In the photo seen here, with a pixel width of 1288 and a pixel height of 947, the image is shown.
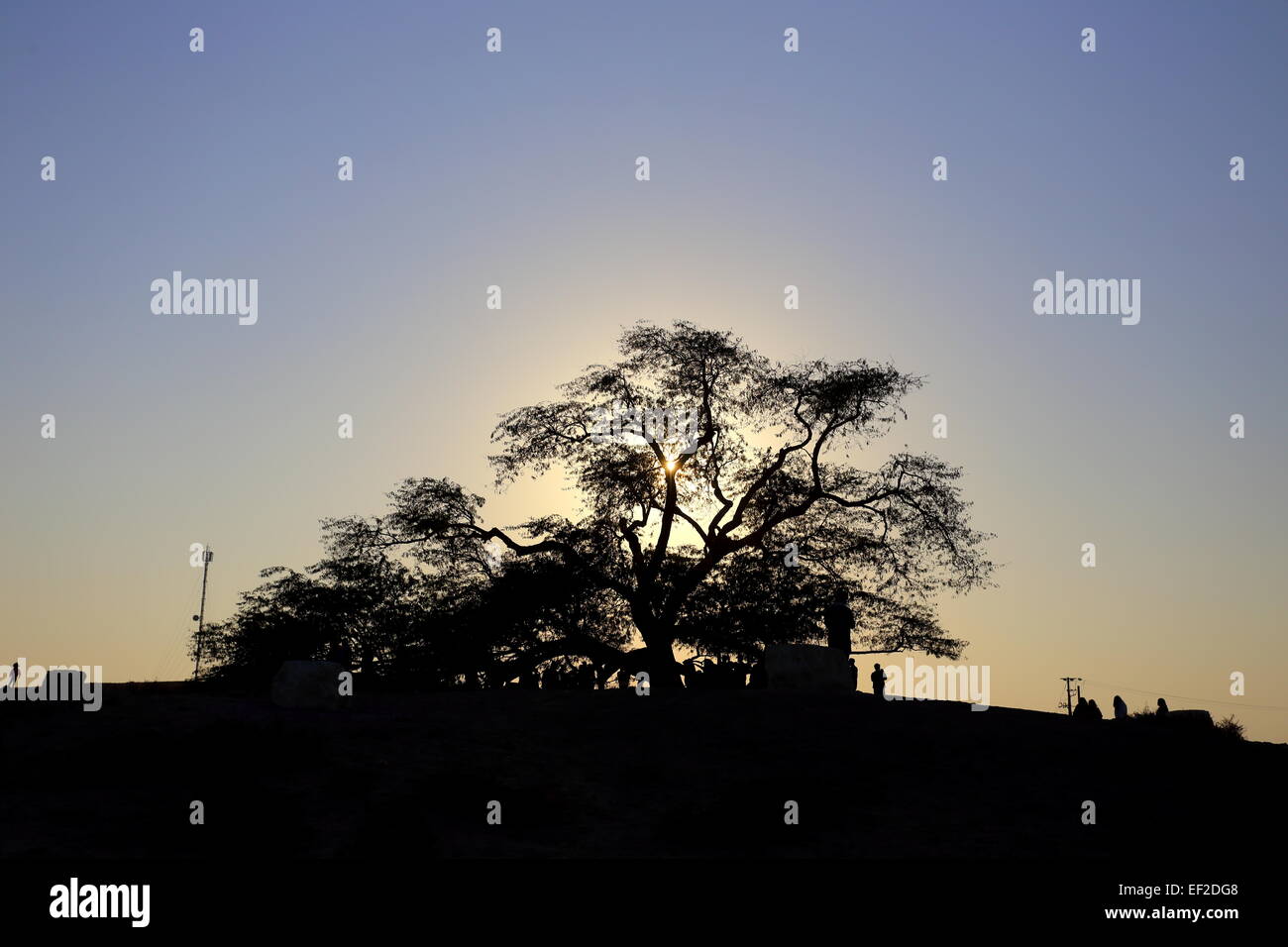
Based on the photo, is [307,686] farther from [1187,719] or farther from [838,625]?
[1187,719]

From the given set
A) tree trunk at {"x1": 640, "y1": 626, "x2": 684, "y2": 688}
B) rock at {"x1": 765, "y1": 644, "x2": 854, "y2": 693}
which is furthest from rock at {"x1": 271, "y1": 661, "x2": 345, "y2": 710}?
tree trunk at {"x1": 640, "y1": 626, "x2": 684, "y2": 688}

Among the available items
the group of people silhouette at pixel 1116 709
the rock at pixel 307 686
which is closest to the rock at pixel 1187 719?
the group of people silhouette at pixel 1116 709

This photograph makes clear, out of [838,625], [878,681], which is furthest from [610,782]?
[878,681]

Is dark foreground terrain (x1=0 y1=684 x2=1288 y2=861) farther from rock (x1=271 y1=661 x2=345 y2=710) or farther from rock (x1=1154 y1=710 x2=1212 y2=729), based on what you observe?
rock (x1=1154 y1=710 x2=1212 y2=729)

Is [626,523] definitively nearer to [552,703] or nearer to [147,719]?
[552,703]

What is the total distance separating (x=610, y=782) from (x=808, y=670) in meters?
7.96

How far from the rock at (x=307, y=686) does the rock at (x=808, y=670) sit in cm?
962

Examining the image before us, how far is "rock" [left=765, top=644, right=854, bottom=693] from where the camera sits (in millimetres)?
29406

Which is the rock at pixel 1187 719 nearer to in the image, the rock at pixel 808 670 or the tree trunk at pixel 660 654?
the rock at pixel 808 670

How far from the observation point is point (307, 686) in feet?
86.3

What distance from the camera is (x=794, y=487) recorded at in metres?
40.2

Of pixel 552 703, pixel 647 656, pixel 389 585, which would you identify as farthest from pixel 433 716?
pixel 389 585

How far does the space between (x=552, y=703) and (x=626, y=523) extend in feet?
40.6
